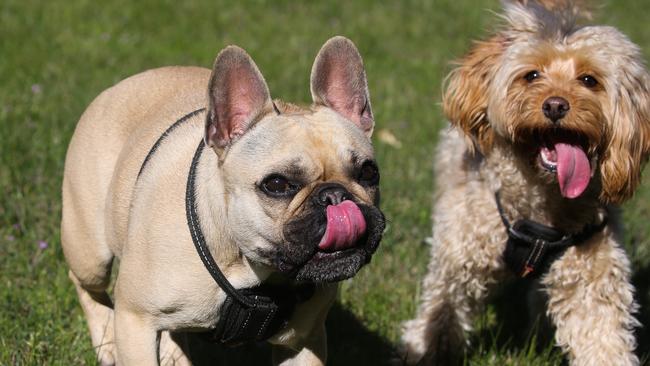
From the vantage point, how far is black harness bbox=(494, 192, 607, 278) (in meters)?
5.05

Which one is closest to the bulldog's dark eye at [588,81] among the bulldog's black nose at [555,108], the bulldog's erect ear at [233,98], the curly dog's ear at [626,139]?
the curly dog's ear at [626,139]

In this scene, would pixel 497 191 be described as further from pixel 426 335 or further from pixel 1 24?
pixel 1 24

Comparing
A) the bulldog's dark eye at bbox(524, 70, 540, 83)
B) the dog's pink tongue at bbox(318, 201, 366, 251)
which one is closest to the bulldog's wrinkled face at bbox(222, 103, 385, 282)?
the dog's pink tongue at bbox(318, 201, 366, 251)

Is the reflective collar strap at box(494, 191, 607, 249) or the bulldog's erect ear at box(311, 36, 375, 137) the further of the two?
the reflective collar strap at box(494, 191, 607, 249)

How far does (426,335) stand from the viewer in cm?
557

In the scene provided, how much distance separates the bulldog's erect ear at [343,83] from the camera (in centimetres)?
404

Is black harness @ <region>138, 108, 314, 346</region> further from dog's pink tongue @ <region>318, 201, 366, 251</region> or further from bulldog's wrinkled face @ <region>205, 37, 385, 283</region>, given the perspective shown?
dog's pink tongue @ <region>318, 201, 366, 251</region>

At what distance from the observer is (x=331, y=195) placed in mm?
3629

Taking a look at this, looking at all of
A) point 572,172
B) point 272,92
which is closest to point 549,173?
point 572,172

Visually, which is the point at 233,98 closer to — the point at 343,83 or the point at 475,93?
the point at 343,83

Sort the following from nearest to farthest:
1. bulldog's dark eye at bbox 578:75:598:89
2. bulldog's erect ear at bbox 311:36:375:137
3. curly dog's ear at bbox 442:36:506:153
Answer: bulldog's erect ear at bbox 311:36:375:137, bulldog's dark eye at bbox 578:75:598:89, curly dog's ear at bbox 442:36:506:153

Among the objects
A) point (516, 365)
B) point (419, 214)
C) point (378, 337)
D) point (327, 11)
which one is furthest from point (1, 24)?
point (516, 365)

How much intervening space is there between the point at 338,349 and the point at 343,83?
1.76 meters

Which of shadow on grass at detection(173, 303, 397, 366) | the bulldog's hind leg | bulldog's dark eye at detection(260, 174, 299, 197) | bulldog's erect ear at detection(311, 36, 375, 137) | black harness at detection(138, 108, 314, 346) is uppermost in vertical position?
bulldog's erect ear at detection(311, 36, 375, 137)
